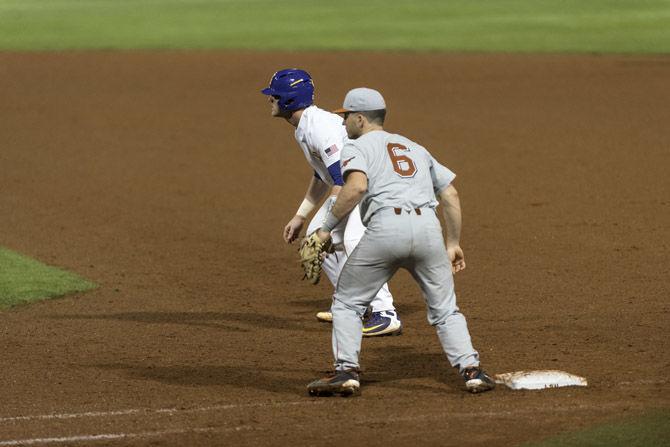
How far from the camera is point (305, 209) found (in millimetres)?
9305

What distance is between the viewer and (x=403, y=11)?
35750 millimetres

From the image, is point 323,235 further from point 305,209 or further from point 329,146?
point 305,209

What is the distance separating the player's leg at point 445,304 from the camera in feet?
23.2

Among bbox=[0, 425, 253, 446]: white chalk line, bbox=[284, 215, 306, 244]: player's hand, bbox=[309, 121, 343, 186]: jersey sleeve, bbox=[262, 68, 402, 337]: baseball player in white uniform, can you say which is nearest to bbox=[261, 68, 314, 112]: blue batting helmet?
bbox=[262, 68, 402, 337]: baseball player in white uniform

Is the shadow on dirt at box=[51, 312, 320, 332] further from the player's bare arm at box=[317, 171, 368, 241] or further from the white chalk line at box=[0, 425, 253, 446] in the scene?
the white chalk line at box=[0, 425, 253, 446]

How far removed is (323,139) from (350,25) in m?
24.7

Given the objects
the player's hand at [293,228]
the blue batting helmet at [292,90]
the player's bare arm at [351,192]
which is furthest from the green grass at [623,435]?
the blue batting helmet at [292,90]

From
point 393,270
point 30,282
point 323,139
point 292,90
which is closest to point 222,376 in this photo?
point 393,270

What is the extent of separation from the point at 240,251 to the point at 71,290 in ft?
7.06

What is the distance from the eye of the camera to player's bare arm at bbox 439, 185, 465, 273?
7.16 metres

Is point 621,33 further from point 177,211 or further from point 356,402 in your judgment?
point 356,402

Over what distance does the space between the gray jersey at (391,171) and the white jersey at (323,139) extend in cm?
150

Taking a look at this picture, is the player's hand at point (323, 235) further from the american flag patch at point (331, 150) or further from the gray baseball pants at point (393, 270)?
the american flag patch at point (331, 150)

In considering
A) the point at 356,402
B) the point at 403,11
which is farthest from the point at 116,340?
the point at 403,11
